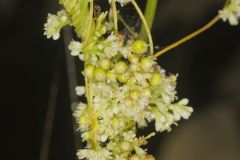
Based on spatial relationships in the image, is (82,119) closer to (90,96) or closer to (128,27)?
(90,96)

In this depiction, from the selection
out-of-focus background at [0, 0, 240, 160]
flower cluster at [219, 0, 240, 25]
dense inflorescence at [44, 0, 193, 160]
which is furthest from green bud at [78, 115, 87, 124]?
out-of-focus background at [0, 0, 240, 160]

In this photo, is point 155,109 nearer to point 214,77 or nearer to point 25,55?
point 25,55

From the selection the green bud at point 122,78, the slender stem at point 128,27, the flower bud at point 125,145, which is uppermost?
the slender stem at point 128,27

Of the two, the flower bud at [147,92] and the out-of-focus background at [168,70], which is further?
the out-of-focus background at [168,70]

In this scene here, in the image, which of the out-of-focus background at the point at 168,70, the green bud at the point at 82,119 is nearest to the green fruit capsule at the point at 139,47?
the green bud at the point at 82,119

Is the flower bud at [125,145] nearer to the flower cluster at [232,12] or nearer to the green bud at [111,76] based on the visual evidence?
the green bud at [111,76]

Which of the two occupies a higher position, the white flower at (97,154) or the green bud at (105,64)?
the green bud at (105,64)

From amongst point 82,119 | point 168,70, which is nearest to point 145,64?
point 82,119
